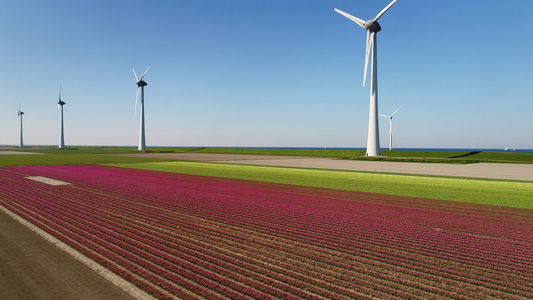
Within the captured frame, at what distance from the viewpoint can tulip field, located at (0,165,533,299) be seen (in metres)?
6.41

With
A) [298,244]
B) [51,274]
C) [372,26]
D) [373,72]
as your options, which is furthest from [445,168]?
[51,274]

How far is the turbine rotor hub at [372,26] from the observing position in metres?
53.6

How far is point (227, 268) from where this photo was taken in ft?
23.8

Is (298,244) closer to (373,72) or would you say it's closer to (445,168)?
(445,168)

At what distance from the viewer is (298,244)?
8984 mm

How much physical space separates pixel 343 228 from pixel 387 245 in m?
2.00

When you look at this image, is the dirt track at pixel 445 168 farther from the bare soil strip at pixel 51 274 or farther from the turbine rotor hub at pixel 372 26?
the bare soil strip at pixel 51 274

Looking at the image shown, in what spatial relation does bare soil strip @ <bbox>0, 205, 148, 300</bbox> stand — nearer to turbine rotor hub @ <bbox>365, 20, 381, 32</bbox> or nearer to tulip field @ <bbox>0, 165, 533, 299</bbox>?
tulip field @ <bbox>0, 165, 533, 299</bbox>

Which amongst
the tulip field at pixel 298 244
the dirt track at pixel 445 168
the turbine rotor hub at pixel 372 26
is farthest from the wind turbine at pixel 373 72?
the tulip field at pixel 298 244

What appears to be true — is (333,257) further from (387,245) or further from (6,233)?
(6,233)

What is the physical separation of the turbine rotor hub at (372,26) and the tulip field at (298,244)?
4655cm

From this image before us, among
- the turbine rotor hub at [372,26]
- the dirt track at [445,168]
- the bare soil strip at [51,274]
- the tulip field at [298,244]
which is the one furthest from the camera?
the turbine rotor hub at [372,26]

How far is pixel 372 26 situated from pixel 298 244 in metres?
54.8

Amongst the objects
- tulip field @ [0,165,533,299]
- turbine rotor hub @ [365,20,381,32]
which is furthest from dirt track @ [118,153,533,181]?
turbine rotor hub @ [365,20,381,32]
